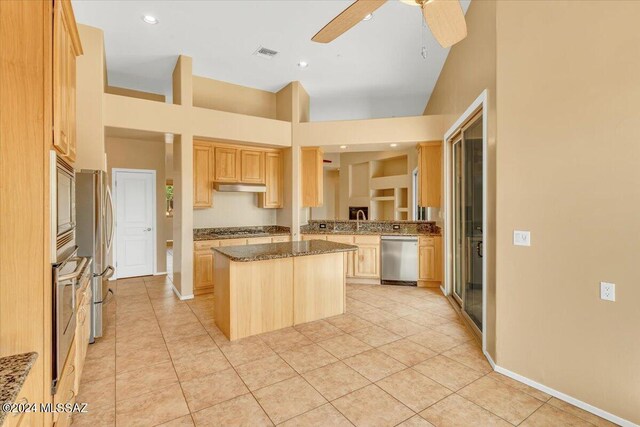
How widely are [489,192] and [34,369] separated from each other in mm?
3181

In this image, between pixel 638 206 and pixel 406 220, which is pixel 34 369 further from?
pixel 406 220

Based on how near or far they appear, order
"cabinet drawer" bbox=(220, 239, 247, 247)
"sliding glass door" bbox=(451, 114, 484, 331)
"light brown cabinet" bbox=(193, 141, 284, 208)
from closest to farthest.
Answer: "sliding glass door" bbox=(451, 114, 484, 331) → "cabinet drawer" bbox=(220, 239, 247, 247) → "light brown cabinet" bbox=(193, 141, 284, 208)

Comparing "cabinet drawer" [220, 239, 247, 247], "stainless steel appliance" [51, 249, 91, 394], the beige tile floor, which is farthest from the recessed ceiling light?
the beige tile floor

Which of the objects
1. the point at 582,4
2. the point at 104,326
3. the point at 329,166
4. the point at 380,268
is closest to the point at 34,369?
the point at 104,326

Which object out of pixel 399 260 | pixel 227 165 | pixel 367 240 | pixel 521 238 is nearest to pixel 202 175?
pixel 227 165

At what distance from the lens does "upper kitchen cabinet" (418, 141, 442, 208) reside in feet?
17.4

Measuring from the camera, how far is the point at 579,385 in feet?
7.18

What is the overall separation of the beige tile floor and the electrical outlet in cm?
80

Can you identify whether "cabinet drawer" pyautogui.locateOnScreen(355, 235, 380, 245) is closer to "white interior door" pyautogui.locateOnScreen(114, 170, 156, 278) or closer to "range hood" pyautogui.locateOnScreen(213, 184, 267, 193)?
"range hood" pyautogui.locateOnScreen(213, 184, 267, 193)

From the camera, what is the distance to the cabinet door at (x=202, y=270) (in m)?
4.95

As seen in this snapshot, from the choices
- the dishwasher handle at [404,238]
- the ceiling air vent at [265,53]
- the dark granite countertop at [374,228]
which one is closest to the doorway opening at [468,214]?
the dishwasher handle at [404,238]

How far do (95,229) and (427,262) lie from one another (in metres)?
4.67

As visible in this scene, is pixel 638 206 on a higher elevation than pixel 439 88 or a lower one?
lower

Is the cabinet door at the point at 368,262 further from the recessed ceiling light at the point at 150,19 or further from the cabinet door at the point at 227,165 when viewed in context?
the recessed ceiling light at the point at 150,19
